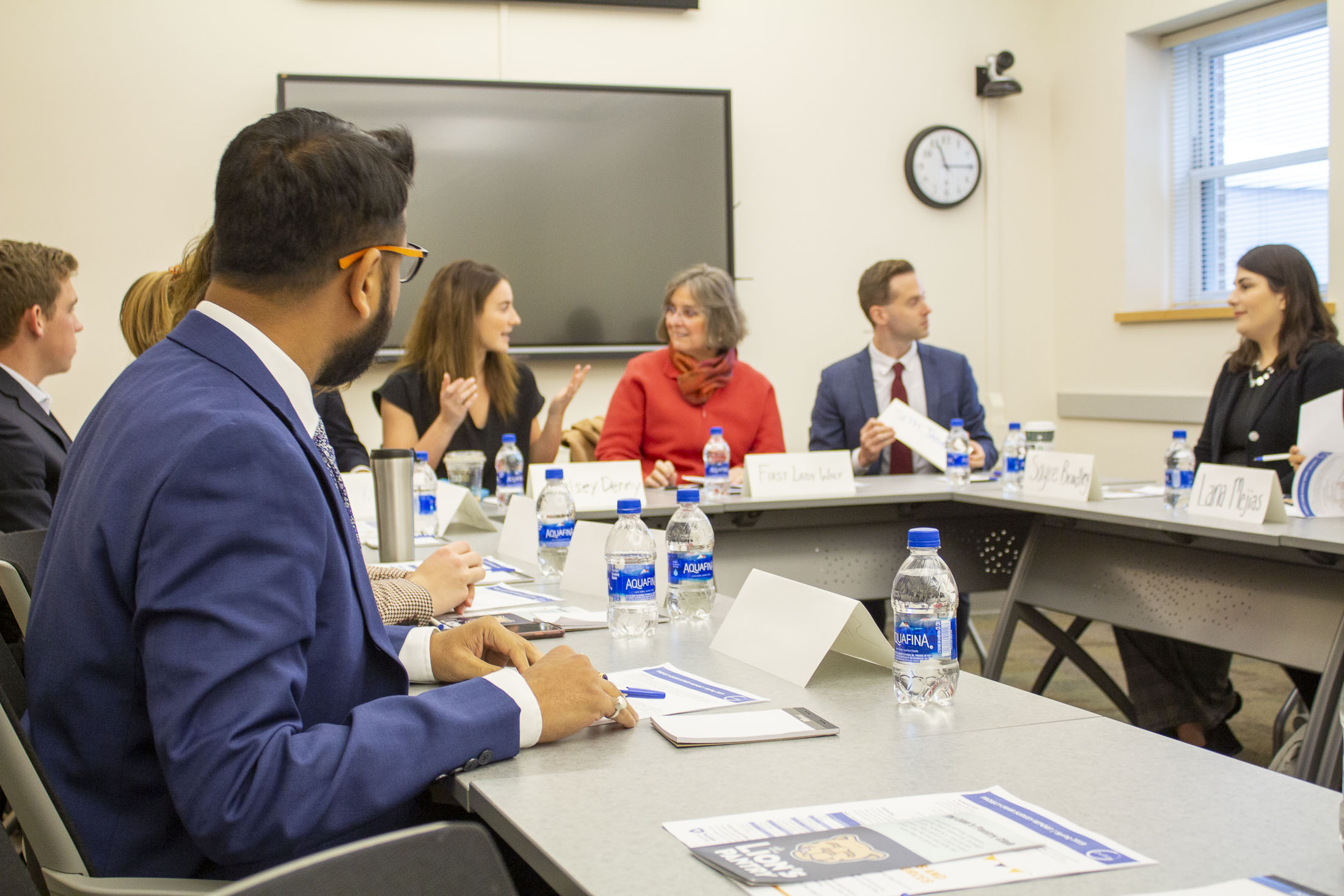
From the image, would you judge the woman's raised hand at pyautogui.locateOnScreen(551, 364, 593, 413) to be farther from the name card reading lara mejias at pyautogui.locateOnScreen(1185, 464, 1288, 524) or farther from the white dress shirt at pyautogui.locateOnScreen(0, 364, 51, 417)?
the name card reading lara mejias at pyautogui.locateOnScreen(1185, 464, 1288, 524)

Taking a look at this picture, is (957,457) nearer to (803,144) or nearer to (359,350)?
(803,144)

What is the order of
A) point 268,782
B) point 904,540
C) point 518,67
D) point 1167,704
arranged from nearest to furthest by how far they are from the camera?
1. point 268,782
2. point 1167,704
3. point 904,540
4. point 518,67

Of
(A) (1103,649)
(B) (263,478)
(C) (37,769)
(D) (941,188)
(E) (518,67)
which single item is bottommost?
(A) (1103,649)

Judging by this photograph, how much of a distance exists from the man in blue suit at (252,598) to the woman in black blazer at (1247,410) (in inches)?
94.7

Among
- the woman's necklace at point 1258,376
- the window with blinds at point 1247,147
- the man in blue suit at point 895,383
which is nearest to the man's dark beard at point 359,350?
the man in blue suit at point 895,383

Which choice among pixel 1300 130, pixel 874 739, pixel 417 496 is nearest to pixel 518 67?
pixel 417 496

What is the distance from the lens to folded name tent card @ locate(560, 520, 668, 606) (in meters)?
2.00

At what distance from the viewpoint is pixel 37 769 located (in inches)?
38.6

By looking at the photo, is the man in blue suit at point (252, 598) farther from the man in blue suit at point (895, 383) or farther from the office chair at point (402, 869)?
the man in blue suit at point (895, 383)

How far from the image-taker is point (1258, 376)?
3.52 metres

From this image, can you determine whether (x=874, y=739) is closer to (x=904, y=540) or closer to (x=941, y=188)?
(x=904, y=540)

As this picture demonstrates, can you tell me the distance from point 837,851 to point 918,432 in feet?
9.19

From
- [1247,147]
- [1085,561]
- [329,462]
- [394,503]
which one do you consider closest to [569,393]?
[394,503]

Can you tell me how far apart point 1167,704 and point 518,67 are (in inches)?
141
